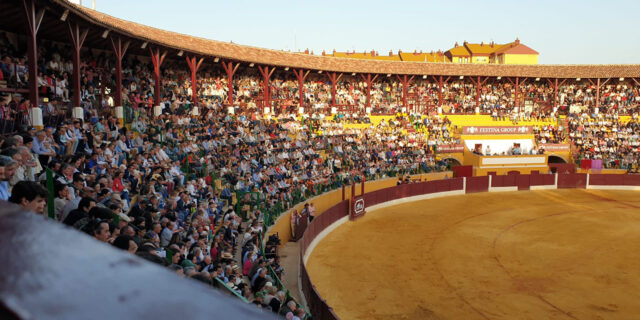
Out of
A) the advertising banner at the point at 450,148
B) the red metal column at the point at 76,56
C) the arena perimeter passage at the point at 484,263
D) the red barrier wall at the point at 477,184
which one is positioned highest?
the red metal column at the point at 76,56

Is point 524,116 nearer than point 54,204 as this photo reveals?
No

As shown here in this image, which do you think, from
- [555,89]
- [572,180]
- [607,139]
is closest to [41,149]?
[572,180]

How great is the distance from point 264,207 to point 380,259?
4.42m

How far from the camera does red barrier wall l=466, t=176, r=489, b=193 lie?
30.6 m

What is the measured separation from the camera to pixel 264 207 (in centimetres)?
1684

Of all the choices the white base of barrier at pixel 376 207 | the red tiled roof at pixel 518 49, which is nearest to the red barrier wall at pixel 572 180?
the white base of barrier at pixel 376 207

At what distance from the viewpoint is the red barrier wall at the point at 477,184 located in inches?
1206

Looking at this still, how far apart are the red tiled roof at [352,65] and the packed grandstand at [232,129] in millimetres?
130

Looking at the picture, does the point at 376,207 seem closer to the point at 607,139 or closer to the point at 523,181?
the point at 523,181

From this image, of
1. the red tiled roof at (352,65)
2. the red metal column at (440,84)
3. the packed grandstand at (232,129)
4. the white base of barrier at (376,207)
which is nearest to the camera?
the packed grandstand at (232,129)

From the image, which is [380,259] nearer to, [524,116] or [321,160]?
[321,160]

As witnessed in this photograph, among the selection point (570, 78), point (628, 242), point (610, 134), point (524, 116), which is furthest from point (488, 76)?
point (628, 242)

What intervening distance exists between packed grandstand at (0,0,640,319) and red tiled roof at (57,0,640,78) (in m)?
0.13

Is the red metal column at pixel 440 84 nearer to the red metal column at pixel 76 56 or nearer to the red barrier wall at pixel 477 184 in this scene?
the red barrier wall at pixel 477 184
